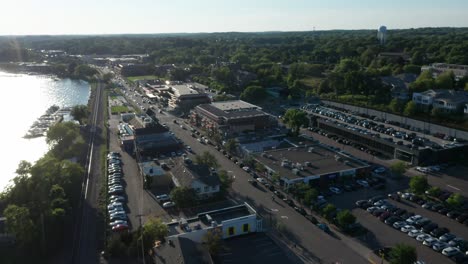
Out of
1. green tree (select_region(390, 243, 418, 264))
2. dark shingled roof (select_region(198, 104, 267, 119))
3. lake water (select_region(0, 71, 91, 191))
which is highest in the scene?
dark shingled roof (select_region(198, 104, 267, 119))

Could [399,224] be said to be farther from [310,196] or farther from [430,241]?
[310,196]

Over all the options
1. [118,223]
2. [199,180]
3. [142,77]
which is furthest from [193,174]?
[142,77]

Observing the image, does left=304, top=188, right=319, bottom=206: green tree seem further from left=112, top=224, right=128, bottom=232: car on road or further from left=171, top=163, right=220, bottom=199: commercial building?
left=112, top=224, right=128, bottom=232: car on road

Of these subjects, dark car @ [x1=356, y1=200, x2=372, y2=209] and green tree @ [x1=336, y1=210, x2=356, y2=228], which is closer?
green tree @ [x1=336, y1=210, x2=356, y2=228]

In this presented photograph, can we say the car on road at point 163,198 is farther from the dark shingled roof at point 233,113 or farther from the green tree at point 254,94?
the green tree at point 254,94

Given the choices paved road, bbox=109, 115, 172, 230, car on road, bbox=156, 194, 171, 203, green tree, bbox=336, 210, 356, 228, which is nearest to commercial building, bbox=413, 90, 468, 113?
green tree, bbox=336, 210, 356, 228

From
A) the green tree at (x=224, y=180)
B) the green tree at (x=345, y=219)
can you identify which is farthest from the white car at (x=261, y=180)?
the green tree at (x=345, y=219)
